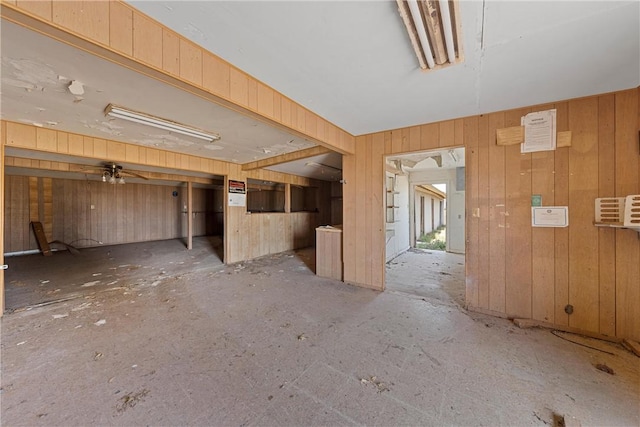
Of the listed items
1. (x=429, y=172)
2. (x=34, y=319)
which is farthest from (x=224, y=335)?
(x=429, y=172)

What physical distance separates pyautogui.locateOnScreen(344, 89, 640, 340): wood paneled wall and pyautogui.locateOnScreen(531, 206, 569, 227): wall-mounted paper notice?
0.13 ft

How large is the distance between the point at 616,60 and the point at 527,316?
7.35 ft

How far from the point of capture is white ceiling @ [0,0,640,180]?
120 cm

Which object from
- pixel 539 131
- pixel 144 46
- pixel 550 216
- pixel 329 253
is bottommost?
pixel 329 253

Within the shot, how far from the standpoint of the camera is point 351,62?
1.60 meters

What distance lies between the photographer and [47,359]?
1723mm

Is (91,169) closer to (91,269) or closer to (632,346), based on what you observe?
(91,269)

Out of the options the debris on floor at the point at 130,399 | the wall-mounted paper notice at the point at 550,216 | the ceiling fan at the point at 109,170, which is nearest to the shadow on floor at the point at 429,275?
the wall-mounted paper notice at the point at 550,216

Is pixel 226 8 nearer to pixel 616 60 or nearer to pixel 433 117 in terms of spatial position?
pixel 433 117

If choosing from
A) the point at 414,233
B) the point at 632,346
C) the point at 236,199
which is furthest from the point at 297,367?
the point at 414,233

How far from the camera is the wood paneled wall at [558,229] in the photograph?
195 cm

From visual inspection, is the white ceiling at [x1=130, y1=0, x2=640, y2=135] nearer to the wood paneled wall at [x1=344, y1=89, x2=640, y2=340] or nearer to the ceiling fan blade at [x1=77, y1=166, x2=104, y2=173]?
the wood paneled wall at [x1=344, y1=89, x2=640, y2=340]

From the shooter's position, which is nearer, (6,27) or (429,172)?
(6,27)

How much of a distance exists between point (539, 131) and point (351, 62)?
209 centimetres
